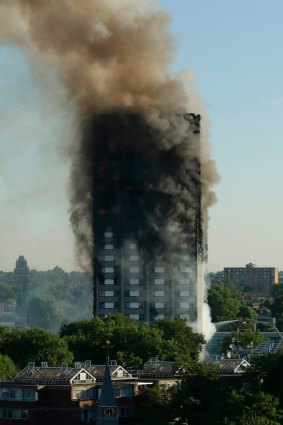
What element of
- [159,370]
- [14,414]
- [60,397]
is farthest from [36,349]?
[60,397]

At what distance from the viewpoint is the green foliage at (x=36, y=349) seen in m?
190

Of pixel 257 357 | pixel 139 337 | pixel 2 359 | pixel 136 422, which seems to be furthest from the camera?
pixel 139 337

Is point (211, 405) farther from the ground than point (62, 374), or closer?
closer

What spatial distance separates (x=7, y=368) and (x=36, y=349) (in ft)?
42.3

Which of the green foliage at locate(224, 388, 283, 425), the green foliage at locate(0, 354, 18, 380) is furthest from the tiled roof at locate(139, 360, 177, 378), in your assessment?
the green foliage at locate(224, 388, 283, 425)

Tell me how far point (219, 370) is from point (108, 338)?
35.9m

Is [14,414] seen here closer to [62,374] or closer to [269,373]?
[62,374]

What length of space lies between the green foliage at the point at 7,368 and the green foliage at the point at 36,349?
4973 millimetres

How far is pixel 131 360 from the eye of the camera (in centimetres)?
18738

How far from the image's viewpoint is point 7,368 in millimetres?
182000

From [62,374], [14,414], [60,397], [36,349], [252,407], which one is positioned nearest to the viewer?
[252,407]

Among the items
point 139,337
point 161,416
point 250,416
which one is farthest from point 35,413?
point 139,337

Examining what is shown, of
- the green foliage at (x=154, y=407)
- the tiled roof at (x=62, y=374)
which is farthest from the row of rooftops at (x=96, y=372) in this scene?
the green foliage at (x=154, y=407)

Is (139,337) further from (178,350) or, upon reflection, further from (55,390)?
(55,390)
